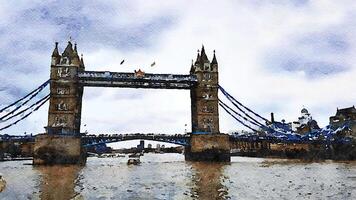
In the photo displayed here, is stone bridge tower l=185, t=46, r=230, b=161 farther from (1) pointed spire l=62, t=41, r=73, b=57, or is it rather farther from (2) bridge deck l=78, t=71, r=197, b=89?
(1) pointed spire l=62, t=41, r=73, b=57

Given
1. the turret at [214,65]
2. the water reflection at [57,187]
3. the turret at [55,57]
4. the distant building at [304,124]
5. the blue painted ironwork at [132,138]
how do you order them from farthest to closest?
the distant building at [304,124]
the turret at [214,65]
the blue painted ironwork at [132,138]
the turret at [55,57]
the water reflection at [57,187]

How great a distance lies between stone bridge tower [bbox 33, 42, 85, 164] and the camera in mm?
52812

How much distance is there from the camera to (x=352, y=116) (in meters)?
88.9

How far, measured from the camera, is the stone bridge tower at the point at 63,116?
173ft

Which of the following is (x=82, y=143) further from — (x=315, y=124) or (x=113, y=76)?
(x=315, y=124)

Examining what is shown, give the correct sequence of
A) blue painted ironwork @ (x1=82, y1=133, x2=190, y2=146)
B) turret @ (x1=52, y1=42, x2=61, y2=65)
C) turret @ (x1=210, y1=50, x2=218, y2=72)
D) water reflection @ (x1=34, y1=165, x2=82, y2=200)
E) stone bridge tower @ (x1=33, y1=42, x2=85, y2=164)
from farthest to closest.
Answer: turret @ (x1=210, y1=50, x2=218, y2=72), blue painted ironwork @ (x1=82, y1=133, x2=190, y2=146), turret @ (x1=52, y1=42, x2=61, y2=65), stone bridge tower @ (x1=33, y1=42, x2=85, y2=164), water reflection @ (x1=34, y1=165, x2=82, y2=200)

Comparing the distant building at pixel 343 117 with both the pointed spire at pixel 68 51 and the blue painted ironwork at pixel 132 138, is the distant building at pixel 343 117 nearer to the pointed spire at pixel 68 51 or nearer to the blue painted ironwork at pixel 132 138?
the blue painted ironwork at pixel 132 138

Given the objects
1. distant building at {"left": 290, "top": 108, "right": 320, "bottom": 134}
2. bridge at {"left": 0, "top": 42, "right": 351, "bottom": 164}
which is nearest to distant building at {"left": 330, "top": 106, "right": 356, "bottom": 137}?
distant building at {"left": 290, "top": 108, "right": 320, "bottom": 134}

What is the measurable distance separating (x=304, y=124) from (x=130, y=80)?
60.0 metres

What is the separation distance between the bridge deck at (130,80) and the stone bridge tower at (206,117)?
2.72 m

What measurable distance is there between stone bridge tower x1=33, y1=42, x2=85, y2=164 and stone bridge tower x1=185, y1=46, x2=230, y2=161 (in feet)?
65.7

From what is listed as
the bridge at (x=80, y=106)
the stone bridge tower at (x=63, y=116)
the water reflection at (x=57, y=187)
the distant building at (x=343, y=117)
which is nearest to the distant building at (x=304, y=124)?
the distant building at (x=343, y=117)

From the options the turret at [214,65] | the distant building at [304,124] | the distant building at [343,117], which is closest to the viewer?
the turret at [214,65]

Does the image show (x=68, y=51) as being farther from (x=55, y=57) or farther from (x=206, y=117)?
(x=206, y=117)
